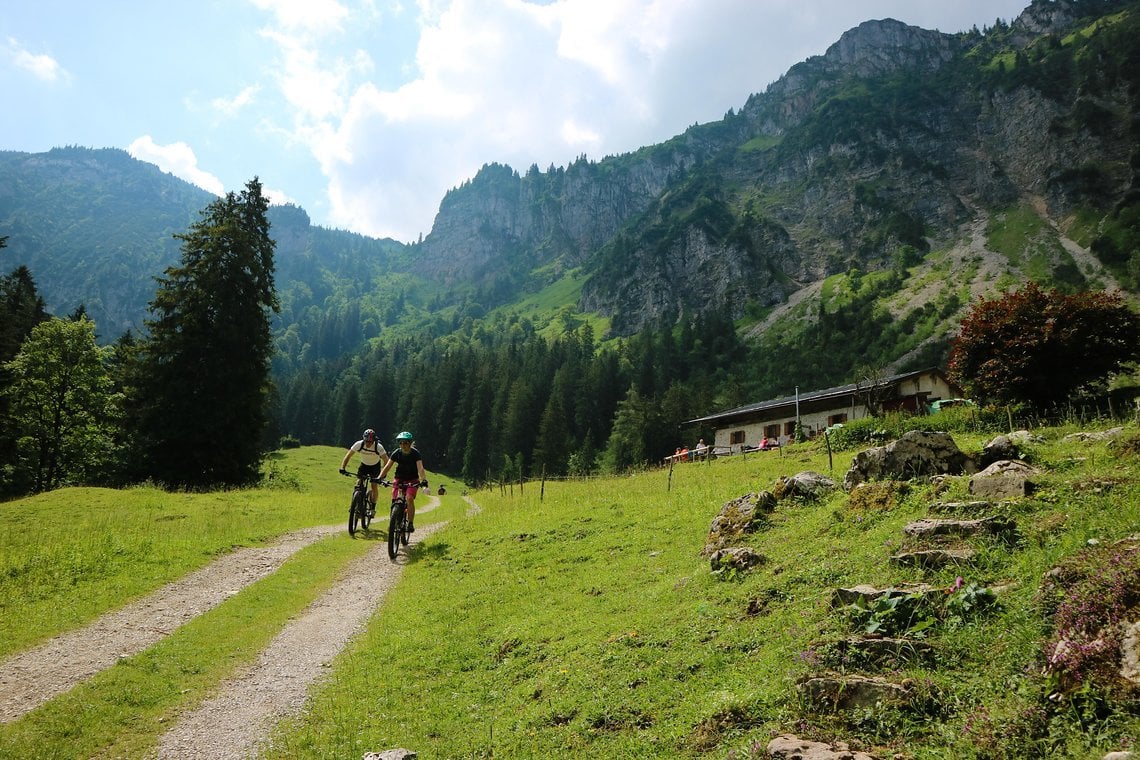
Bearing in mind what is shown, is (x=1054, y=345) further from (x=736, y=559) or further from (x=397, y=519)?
(x=397, y=519)

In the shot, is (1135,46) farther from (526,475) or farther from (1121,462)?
(1121,462)

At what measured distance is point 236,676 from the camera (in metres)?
8.84

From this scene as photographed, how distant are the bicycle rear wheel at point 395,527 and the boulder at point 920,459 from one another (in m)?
12.1

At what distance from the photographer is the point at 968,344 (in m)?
27.3

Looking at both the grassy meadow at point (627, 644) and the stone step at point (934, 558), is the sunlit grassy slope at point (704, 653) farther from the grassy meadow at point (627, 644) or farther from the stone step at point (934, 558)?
the stone step at point (934, 558)

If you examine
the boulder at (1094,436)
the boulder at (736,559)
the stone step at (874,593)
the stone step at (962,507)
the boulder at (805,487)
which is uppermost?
the boulder at (1094,436)

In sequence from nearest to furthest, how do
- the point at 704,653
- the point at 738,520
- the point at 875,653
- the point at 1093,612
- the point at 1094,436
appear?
the point at 1093,612, the point at 875,653, the point at 704,653, the point at 738,520, the point at 1094,436

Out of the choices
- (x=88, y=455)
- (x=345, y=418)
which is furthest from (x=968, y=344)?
(x=345, y=418)

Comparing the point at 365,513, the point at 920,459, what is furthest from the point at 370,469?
the point at 920,459

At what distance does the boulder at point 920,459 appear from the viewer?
1177 centimetres

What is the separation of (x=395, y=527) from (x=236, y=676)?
840 cm

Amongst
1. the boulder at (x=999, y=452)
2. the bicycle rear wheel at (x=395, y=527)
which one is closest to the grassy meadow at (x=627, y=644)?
the boulder at (x=999, y=452)

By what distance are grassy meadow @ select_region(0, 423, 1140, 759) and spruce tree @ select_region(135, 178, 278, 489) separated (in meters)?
18.2

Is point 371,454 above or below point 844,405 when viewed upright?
below
